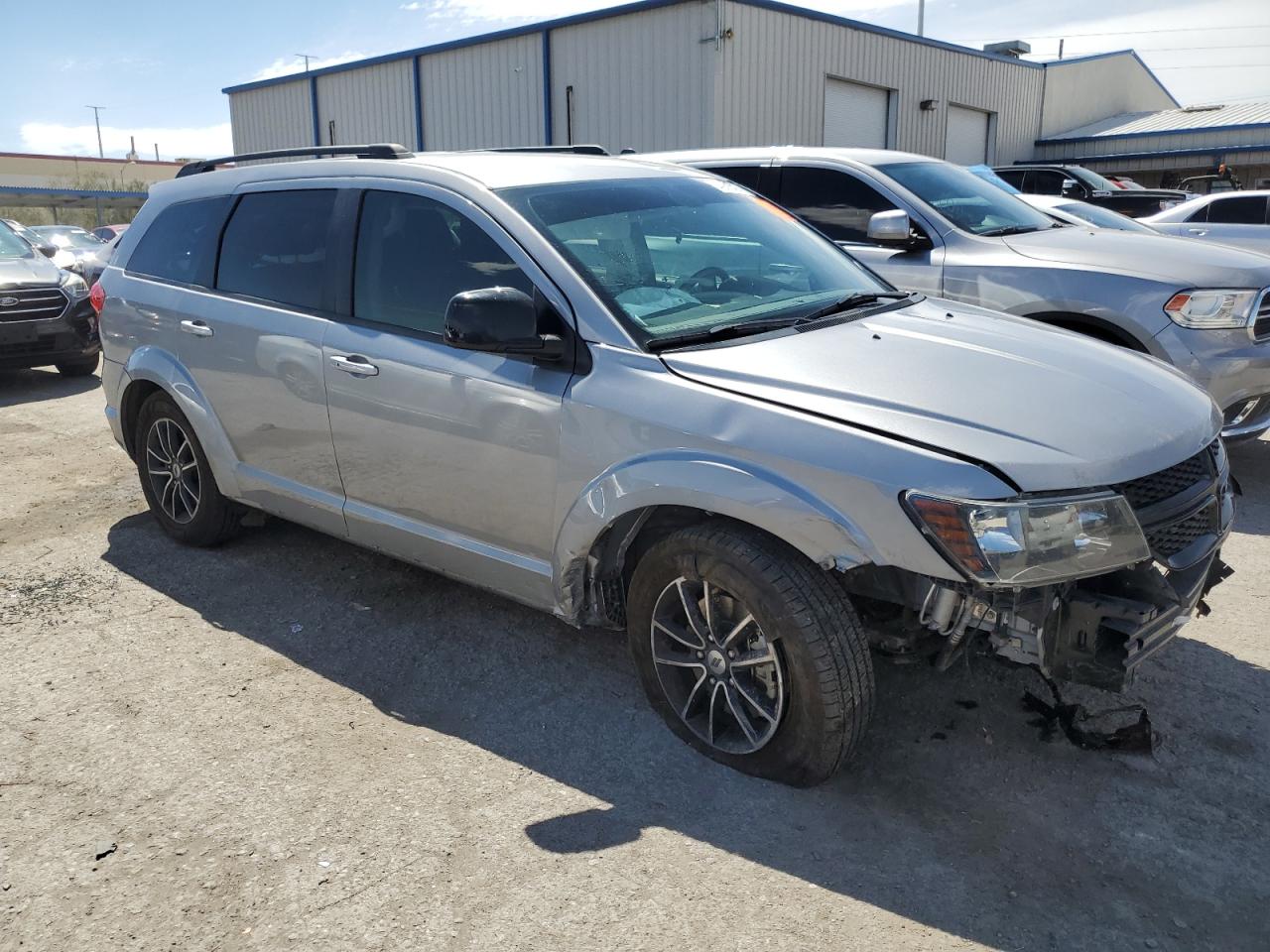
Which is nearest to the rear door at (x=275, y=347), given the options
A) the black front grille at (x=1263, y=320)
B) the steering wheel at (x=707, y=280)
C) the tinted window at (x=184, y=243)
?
the tinted window at (x=184, y=243)

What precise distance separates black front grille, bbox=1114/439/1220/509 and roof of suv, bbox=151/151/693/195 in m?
2.26

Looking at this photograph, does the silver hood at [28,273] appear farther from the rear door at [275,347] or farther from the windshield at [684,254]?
the windshield at [684,254]

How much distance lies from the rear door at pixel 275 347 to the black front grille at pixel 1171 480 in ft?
9.59

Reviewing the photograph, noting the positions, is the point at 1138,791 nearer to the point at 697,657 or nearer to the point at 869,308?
the point at 697,657

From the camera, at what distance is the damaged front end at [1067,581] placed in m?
2.75

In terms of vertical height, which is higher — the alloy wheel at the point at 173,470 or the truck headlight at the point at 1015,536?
the truck headlight at the point at 1015,536

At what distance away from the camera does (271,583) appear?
497cm

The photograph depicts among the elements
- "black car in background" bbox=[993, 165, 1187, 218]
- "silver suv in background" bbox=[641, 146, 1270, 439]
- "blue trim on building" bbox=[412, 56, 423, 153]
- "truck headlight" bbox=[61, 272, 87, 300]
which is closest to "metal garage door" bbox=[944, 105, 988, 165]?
"black car in background" bbox=[993, 165, 1187, 218]

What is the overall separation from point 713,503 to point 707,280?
1115 millimetres

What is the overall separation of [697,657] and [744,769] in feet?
1.21

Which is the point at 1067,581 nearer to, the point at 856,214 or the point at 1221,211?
the point at 856,214

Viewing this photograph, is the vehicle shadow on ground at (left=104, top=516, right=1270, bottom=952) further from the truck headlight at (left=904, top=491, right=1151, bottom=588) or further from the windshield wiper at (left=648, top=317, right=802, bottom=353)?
the windshield wiper at (left=648, top=317, right=802, bottom=353)

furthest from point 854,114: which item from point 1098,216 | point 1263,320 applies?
point 1263,320

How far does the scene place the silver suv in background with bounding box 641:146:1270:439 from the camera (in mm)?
5715
